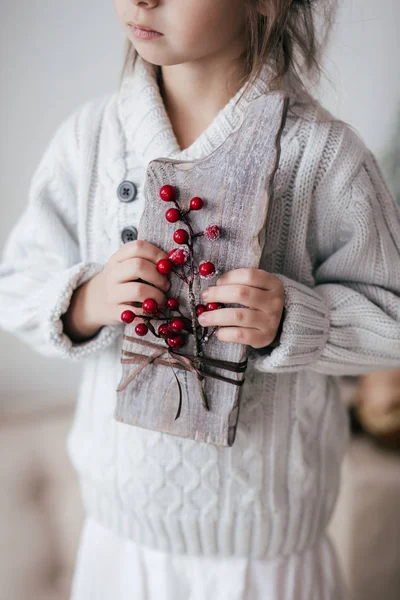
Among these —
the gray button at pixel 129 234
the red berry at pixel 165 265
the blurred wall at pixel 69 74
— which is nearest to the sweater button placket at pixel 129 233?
the gray button at pixel 129 234

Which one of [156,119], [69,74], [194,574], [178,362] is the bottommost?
[194,574]

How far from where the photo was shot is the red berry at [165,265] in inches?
20.8

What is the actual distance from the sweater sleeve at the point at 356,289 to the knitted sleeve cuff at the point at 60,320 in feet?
0.57

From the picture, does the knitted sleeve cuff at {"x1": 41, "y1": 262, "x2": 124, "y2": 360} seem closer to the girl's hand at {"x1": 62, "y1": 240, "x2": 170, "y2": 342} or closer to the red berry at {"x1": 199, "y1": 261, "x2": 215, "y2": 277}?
the girl's hand at {"x1": 62, "y1": 240, "x2": 170, "y2": 342}

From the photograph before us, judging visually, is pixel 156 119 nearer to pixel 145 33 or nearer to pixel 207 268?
pixel 145 33

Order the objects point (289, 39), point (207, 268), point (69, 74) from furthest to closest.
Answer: point (69, 74) → point (289, 39) → point (207, 268)

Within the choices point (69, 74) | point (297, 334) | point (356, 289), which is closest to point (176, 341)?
point (297, 334)

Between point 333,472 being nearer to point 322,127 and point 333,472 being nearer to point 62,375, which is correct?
point 322,127

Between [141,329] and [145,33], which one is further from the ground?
[145,33]

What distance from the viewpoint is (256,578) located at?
0.71 metres

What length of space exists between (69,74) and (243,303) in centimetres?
62

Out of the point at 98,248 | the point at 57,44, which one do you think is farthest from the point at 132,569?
the point at 57,44

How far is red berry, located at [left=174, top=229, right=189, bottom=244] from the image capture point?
518mm

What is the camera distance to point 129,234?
633 mm
